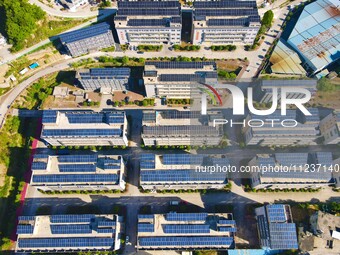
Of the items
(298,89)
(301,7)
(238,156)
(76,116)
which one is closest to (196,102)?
(238,156)

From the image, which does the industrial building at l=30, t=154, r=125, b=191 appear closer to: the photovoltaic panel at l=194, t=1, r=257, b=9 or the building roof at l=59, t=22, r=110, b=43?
the building roof at l=59, t=22, r=110, b=43

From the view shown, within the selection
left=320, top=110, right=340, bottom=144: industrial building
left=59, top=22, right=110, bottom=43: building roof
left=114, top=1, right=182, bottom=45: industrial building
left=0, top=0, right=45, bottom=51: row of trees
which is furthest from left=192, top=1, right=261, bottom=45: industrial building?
left=0, top=0, right=45, bottom=51: row of trees

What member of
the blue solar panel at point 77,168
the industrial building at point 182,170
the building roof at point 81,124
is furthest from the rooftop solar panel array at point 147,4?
the blue solar panel at point 77,168

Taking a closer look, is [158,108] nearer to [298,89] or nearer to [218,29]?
[218,29]

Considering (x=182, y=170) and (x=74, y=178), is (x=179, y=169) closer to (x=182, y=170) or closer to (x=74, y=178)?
(x=182, y=170)

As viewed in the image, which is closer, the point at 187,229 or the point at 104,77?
the point at 187,229

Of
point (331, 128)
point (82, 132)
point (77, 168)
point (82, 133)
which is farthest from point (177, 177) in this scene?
point (331, 128)
